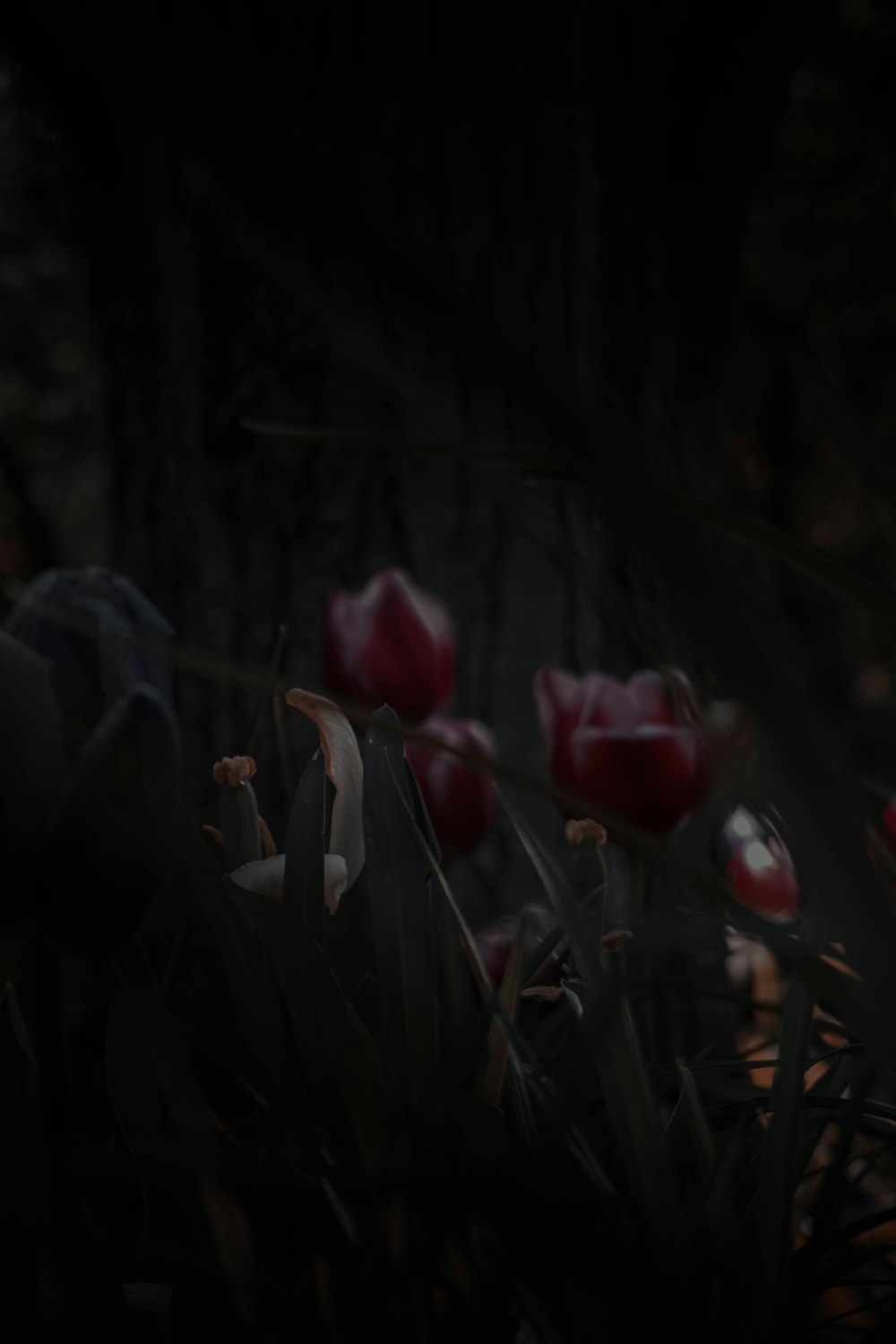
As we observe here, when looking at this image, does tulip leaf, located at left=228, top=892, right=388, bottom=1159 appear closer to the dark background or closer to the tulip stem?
the tulip stem

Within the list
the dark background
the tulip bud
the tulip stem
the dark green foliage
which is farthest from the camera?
the dark background

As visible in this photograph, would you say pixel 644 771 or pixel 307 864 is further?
pixel 644 771

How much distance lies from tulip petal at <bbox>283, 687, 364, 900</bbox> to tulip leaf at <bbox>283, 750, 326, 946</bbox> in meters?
0.02

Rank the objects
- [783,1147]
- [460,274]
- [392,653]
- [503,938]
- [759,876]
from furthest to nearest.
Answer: [460,274], [392,653], [759,876], [503,938], [783,1147]

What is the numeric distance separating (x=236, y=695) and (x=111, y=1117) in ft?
2.37

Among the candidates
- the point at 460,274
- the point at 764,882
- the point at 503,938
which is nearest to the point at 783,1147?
the point at 503,938

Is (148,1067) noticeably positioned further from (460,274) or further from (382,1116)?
(460,274)

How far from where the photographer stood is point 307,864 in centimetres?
17

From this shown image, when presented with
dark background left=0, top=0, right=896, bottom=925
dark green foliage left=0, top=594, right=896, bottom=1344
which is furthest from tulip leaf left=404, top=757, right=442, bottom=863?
dark background left=0, top=0, right=896, bottom=925

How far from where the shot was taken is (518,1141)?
14 cm

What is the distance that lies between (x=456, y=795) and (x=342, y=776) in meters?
0.23

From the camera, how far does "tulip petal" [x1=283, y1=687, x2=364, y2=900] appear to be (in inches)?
7.4

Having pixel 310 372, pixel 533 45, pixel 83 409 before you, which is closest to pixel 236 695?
pixel 310 372

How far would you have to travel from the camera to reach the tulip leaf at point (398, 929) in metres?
0.15
